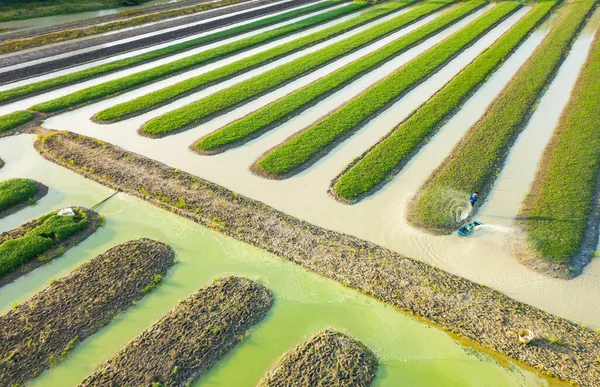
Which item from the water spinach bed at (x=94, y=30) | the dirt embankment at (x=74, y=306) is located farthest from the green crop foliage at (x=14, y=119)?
the water spinach bed at (x=94, y=30)

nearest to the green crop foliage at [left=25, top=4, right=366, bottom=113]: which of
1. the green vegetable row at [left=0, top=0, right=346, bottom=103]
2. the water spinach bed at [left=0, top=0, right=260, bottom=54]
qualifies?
the green vegetable row at [left=0, top=0, right=346, bottom=103]

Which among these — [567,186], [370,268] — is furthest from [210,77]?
[567,186]

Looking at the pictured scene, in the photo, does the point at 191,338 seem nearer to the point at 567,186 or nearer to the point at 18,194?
the point at 18,194

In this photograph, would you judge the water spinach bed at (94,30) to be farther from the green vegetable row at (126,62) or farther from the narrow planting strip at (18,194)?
the narrow planting strip at (18,194)

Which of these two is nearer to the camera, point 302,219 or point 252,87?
point 302,219

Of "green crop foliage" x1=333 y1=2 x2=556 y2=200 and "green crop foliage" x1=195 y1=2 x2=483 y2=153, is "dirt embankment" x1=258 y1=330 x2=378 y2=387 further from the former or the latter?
"green crop foliage" x1=195 y1=2 x2=483 y2=153
